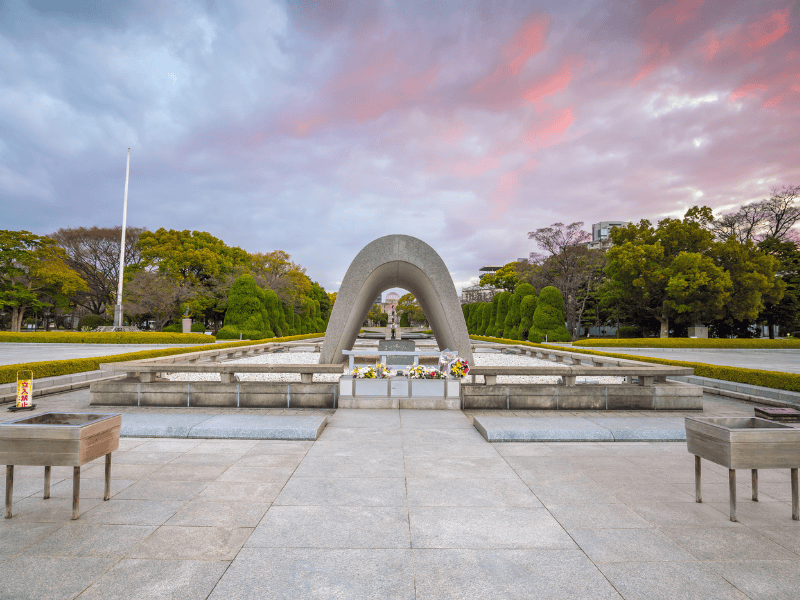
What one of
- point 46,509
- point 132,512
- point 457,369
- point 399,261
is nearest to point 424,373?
point 457,369

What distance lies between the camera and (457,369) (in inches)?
341

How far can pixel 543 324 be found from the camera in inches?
1197

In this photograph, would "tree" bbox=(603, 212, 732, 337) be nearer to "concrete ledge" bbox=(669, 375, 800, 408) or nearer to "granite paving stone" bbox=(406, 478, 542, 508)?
"concrete ledge" bbox=(669, 375, 800, 408)

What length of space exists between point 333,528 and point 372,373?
5.25 meters

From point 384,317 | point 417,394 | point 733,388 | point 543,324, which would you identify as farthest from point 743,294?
point 384,317

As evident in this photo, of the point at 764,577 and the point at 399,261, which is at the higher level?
the point at 399,261

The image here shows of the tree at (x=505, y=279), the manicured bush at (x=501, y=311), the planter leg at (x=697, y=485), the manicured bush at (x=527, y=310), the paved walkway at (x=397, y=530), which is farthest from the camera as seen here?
the tree at (x=505, y=279)

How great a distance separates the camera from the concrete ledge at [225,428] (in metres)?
6.29

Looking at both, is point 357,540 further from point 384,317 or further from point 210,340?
point 384,317

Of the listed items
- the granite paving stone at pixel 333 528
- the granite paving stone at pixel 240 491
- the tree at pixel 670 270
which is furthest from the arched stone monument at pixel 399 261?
the tree at pixel 670 270

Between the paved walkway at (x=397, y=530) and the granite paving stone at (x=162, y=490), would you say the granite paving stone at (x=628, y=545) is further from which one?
the granite paving stone at (x=162, y=490)

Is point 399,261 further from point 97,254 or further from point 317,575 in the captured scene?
point 97,254

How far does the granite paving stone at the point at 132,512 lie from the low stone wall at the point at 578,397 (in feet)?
19.1

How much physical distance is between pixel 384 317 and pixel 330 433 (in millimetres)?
88604
